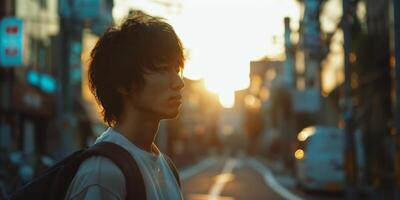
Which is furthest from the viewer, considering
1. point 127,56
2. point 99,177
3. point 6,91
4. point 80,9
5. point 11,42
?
point 6,91

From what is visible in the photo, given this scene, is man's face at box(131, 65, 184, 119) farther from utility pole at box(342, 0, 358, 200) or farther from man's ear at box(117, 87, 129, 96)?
utility pole at box(342, 0, 358, 200)

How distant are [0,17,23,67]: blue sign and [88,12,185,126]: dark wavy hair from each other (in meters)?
21.6

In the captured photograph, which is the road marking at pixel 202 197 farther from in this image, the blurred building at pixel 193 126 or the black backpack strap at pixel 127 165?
Result: the black backpack strap at pixel 127 165

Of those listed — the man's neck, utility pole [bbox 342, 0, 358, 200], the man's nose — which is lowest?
utility pole [bbox 342, 0, 358, 200]

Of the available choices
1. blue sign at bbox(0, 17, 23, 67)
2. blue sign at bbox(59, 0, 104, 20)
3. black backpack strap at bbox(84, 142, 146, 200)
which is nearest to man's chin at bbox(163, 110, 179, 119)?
black backpack strap at bbox(84, 142, 146, 200)

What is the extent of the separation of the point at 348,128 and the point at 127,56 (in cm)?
1720

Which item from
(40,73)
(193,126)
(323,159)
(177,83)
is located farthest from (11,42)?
(193,126)

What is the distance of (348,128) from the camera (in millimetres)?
19234

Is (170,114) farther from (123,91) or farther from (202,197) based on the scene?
(202,197)

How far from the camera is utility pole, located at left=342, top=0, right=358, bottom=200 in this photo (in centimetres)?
1831

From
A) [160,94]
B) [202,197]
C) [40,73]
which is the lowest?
[202,197]

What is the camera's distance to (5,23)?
24.3 metres

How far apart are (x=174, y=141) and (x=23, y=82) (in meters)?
37.6

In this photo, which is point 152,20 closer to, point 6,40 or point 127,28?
point 127,28
